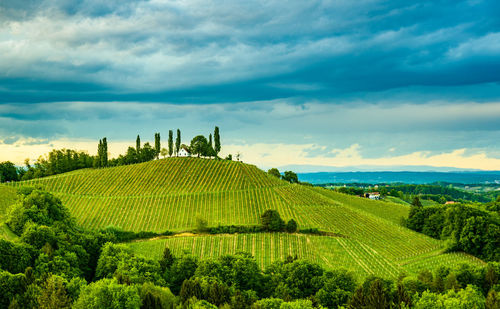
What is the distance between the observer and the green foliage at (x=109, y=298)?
43312mm

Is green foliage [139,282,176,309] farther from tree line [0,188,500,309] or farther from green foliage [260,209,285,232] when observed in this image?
green foliage [260,209,285,232]

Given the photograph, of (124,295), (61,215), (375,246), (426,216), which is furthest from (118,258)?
(426,216)

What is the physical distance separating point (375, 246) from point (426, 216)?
38.7 meters

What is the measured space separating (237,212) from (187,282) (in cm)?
6871

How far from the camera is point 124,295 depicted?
44625 millimetres

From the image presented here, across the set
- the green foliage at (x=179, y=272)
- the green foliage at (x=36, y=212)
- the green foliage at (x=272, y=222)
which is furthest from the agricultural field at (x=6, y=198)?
the green foliage at (x=272, y=222)

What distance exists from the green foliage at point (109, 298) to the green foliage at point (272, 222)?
61.8m

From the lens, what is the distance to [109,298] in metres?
44.5

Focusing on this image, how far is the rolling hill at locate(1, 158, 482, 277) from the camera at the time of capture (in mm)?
92438

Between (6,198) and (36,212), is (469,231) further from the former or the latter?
(6,198)

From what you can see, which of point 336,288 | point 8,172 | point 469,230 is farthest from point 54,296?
point 8,172

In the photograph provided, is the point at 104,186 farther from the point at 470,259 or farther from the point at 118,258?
the point at 470,259

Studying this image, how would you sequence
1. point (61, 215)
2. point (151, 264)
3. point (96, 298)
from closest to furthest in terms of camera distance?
1. point (96, 298)
2. point (151, 264)
3. point (61, 215)

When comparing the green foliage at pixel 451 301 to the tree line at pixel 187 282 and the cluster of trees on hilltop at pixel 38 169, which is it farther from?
the cluster of trees on hilltop at pixel 38 169
